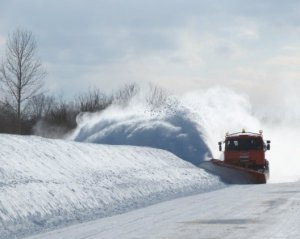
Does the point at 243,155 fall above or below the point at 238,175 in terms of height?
above

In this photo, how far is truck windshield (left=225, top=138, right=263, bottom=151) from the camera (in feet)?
92.7

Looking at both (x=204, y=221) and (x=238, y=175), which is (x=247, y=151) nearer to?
→ (x=238, y=175)

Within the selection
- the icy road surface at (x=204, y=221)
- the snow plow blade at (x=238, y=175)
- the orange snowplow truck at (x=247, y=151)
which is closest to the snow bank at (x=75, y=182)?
the snow plow blade at (x=238, y=175)

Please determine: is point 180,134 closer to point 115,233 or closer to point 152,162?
point 152,162

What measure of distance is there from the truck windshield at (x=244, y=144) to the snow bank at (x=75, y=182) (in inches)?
107

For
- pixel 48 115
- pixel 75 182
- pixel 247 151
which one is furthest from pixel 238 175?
pixel 48 115

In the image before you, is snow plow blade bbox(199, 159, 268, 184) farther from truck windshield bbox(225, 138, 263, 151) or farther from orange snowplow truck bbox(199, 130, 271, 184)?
truck windshield bbox(225, 138, 263, 151)

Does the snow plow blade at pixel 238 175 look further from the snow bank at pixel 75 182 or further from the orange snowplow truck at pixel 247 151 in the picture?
the orange snowplow truck at pixel 247 151

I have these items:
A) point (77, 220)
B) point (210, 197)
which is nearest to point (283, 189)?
point (210, 197)

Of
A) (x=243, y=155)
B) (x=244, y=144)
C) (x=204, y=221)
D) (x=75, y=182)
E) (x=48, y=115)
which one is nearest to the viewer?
(x=204, y=221)

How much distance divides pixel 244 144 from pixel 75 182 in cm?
1325

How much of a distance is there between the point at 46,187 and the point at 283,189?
28.4ft

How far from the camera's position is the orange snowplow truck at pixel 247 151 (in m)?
27.8

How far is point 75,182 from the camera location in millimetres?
16766
